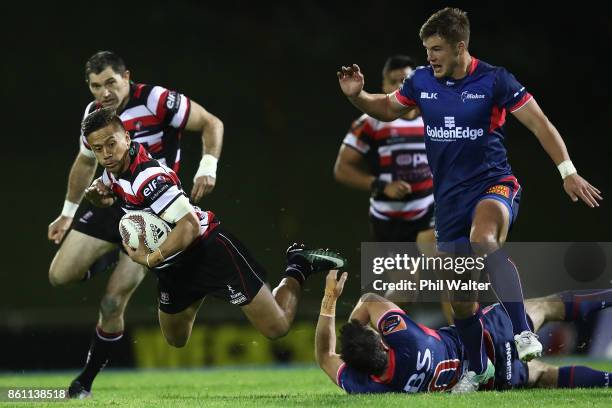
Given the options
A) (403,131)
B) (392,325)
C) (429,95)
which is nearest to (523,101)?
(429,95)

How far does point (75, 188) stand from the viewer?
716cm

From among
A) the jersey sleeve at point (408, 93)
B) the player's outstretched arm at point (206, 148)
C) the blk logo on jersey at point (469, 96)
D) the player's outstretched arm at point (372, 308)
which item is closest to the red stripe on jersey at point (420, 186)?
the player's outstretched arm at point (206, 148)

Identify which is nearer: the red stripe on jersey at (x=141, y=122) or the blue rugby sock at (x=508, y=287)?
the blue rugby sock at (x=508, y=287)

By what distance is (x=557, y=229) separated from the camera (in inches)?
518

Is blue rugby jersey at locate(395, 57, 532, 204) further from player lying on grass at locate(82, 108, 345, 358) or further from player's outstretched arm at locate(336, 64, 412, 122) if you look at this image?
player lying on grass at locate(82, 108, 345, 358)

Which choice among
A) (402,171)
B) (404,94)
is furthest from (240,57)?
(404,94)

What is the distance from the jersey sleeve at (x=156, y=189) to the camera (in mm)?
5602

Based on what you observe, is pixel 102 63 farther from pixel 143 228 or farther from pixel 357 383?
pixel 357 383

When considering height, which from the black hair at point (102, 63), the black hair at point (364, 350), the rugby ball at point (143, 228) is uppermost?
the black hair at point (102, 63)

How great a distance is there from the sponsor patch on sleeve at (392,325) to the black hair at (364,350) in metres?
0.07

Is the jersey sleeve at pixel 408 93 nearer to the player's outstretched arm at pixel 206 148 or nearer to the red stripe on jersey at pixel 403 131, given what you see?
the player's outstretched arm at pixel 206 148

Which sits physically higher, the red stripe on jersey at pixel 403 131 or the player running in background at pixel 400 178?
the red stripe on jersey at pixel 403 131

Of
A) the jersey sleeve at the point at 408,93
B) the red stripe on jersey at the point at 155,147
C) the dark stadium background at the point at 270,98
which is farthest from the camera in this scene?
the dark stadium background at the point at 270,98

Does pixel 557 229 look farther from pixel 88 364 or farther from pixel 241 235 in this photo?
pixel 88 364
